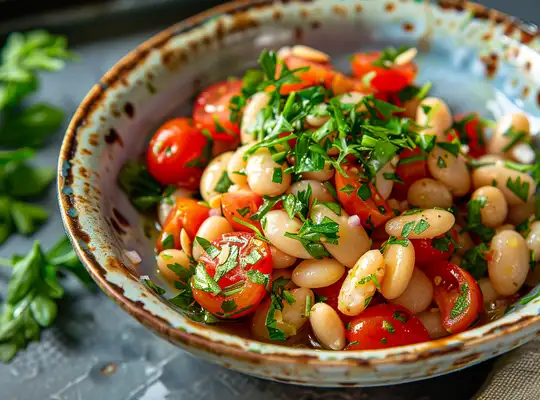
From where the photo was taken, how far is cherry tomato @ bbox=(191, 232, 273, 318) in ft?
3.13

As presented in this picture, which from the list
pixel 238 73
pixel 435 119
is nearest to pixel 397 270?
pixel 435 119

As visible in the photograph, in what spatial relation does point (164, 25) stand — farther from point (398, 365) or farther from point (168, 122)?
point (398, 365)

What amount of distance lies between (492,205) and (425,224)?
0.19 m

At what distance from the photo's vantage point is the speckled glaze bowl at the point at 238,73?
31.9 inches

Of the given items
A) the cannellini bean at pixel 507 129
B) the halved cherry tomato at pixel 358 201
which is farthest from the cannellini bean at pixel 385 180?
the cannellini bean at pixel 507 129

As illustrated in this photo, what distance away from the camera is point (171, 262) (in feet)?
3.46

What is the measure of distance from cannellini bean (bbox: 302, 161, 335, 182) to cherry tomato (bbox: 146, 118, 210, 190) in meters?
0.27

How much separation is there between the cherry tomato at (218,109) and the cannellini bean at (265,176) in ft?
0.65

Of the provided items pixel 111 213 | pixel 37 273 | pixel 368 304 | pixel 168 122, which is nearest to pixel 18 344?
pixel 37 273

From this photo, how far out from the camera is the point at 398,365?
79cm

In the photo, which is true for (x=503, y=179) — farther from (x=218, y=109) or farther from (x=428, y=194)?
(x=218, y=109)

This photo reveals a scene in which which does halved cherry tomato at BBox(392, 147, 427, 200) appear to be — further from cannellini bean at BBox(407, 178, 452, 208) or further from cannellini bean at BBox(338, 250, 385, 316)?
cannellini bean at BBox(338, 250, 385, 316)

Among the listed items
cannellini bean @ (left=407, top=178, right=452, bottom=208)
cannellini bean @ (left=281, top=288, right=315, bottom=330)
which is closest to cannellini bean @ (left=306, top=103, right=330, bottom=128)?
cannellini bean @ (left=407, top=178, right=452, bottom=208)

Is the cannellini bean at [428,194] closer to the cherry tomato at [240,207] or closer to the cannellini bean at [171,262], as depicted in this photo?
the cherry tomato at [240,207]
